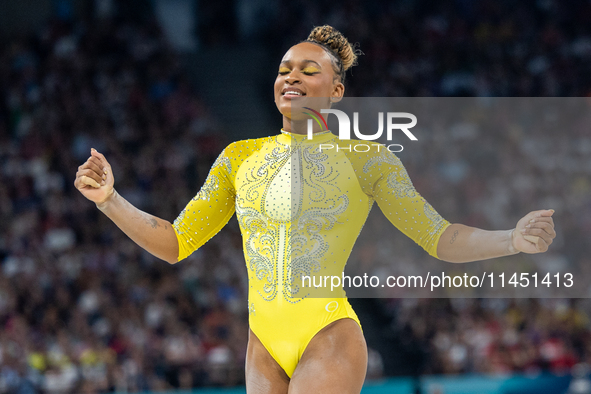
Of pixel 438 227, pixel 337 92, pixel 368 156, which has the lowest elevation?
pixel 438 227

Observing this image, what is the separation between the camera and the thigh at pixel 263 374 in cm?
250

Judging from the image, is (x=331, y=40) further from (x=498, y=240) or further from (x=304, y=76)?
(x=498, y=240)

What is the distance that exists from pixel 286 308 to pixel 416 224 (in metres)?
0.59

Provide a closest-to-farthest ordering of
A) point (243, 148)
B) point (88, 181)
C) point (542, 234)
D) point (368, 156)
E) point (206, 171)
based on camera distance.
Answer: point (542, 234) < point (88, 181) < point (368, 156) < point (243, 148) < point (206, 171)

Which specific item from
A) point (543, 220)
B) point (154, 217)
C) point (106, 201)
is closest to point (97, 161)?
point (106, 201)

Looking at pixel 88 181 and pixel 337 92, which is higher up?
pixel 337 92

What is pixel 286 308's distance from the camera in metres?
2.55

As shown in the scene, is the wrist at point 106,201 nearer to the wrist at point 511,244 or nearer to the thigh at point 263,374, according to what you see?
the thigh at point 263,374

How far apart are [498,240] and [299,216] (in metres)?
0.73

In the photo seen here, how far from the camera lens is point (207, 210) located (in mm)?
2824

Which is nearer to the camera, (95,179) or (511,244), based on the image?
(511,244)

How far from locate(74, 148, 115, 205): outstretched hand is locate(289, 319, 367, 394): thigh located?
3.04 feet

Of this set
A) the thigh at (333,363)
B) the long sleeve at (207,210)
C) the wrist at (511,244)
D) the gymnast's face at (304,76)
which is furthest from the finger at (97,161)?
the wrist at (511,244)

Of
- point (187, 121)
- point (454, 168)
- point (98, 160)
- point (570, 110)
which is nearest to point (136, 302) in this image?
point (187, 121)
